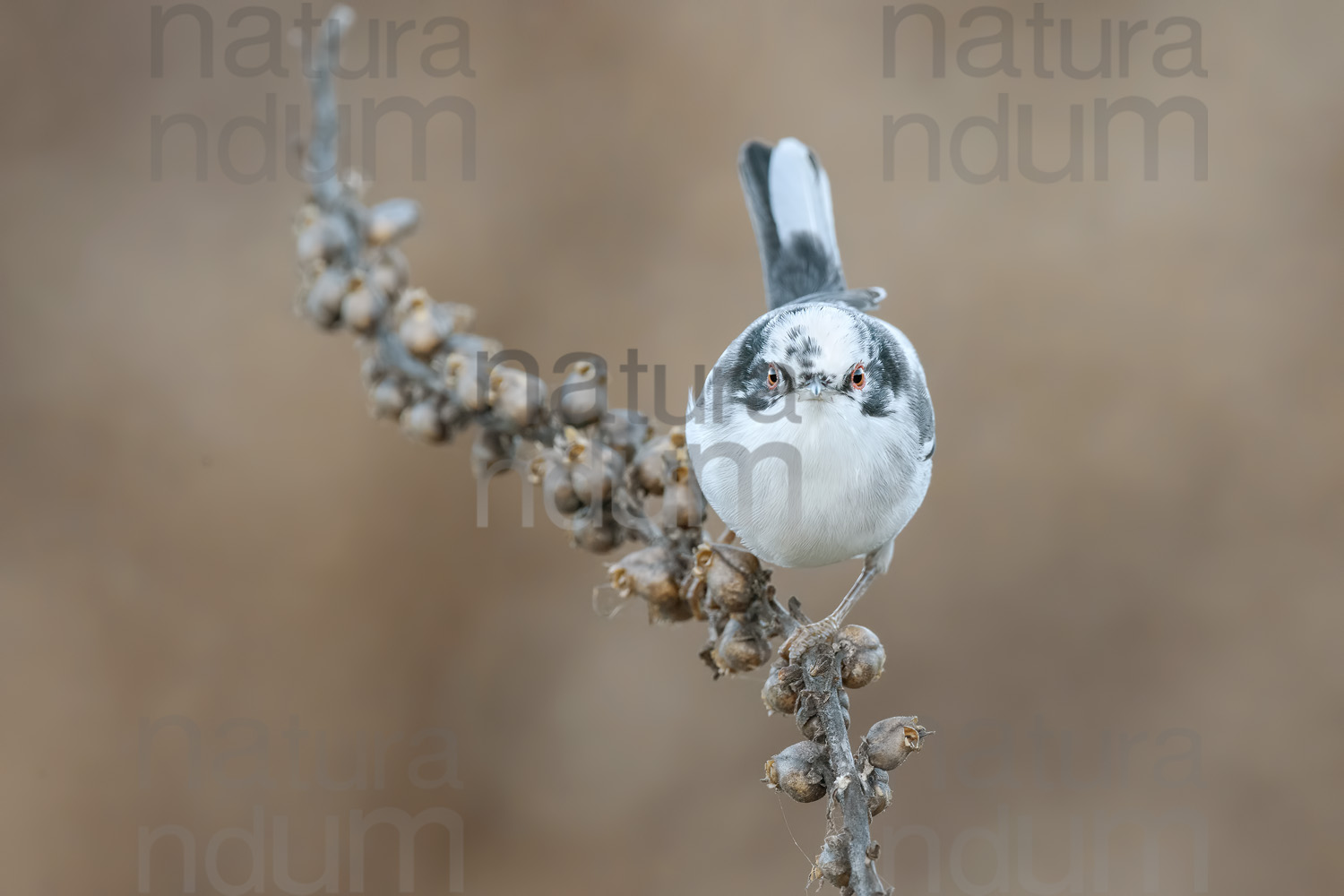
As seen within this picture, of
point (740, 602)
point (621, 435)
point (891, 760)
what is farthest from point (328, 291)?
point (891, 760)

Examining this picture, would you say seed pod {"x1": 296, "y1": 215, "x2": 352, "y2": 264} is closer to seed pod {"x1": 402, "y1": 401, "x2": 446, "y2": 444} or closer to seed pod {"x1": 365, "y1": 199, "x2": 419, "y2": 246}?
seed pod {"x1": 365, "y1": 199, "x2": 419, "y2": 246}

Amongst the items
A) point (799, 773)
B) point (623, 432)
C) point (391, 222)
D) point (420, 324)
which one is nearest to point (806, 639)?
point (799, 773)

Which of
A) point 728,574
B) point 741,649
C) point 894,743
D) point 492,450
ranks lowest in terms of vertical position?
point 894,743

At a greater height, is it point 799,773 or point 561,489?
point 561,489

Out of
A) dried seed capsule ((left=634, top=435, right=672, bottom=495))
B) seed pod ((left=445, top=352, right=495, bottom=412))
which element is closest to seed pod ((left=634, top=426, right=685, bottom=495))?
dried seed capsule ((left=634, top=435, right=672, bottom=495))

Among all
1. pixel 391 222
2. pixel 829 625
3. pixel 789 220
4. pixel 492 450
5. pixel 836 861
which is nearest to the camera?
pixel 836 861

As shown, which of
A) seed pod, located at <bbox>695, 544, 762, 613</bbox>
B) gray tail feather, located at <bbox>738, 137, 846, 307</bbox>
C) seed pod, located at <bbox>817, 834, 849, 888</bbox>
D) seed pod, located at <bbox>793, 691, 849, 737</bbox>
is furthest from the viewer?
gray tail feather, located at <bbox>738, 137, 846, 307</bbox>

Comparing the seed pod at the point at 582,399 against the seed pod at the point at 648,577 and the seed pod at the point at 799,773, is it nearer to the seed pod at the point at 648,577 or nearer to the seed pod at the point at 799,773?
the seed pod at the point at 648,577

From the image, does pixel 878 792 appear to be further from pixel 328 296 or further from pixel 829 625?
pixel 328 296
